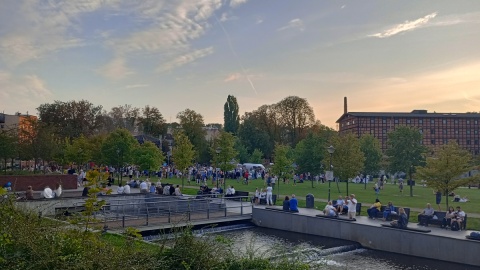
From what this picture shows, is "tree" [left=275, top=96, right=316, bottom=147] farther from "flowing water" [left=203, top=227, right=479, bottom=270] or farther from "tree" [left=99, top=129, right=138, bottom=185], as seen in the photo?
"flowing water" [left=203, top=227, right=479, bottom=270]

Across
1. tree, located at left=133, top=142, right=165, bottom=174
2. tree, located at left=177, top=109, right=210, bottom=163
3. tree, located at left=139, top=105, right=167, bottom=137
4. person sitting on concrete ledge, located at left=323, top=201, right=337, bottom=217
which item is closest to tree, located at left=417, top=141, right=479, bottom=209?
person sitting on concrete ledge, located at left=323, top=201, right=337, bottom=217

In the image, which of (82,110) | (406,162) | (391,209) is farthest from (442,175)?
(82,110)

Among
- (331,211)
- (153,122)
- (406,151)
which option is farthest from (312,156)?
(153,122)

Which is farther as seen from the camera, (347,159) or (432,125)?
(432,125)

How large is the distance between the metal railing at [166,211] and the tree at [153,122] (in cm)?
6777

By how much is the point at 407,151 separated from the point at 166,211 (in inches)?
949

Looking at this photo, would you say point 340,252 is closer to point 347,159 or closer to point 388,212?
point 388,212

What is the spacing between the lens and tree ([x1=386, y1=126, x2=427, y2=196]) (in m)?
39.8

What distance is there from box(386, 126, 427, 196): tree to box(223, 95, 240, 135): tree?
221 feet

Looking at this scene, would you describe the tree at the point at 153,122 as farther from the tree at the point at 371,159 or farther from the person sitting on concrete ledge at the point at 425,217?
the person sitting on concrete ledge at the point at 425,217

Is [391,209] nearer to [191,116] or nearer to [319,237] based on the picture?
[319,237]

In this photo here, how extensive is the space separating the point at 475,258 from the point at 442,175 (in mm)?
8132

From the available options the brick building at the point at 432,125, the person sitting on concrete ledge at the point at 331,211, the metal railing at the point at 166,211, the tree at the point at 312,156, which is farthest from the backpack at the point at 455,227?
the brick building at the point at 432,125

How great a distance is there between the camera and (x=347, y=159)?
35875 millimetres
